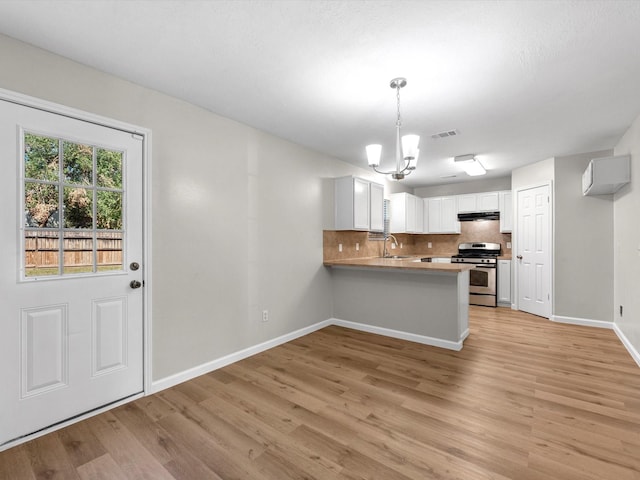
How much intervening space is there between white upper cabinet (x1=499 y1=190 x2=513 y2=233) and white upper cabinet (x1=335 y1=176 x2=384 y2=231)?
2.86 m

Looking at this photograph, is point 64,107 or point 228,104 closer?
point 64,107

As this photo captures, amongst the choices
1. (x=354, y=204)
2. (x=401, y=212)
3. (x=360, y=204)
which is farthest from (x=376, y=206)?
(x=401, y=212)

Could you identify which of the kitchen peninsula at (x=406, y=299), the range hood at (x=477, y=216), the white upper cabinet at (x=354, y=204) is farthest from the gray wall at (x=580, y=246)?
the white upper cabinet at (x=354, y=204)

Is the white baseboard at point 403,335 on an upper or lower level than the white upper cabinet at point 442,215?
lower

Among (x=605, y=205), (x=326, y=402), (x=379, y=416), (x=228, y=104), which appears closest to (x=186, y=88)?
(x=228, y=104)

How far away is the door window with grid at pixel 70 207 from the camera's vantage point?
204 cm

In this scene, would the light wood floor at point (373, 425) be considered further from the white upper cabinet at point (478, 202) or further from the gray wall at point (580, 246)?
the white upper cabinet at point (478, 202)

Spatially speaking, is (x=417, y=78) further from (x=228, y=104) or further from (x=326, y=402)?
(x=326, y=402)

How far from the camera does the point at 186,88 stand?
2598mm

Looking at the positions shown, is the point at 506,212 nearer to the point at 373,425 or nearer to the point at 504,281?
the point at 504,281

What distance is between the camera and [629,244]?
349 centimetres

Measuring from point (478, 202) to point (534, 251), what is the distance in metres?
1.61

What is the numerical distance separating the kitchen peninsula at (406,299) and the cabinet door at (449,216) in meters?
3.07

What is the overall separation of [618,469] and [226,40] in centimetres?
339
